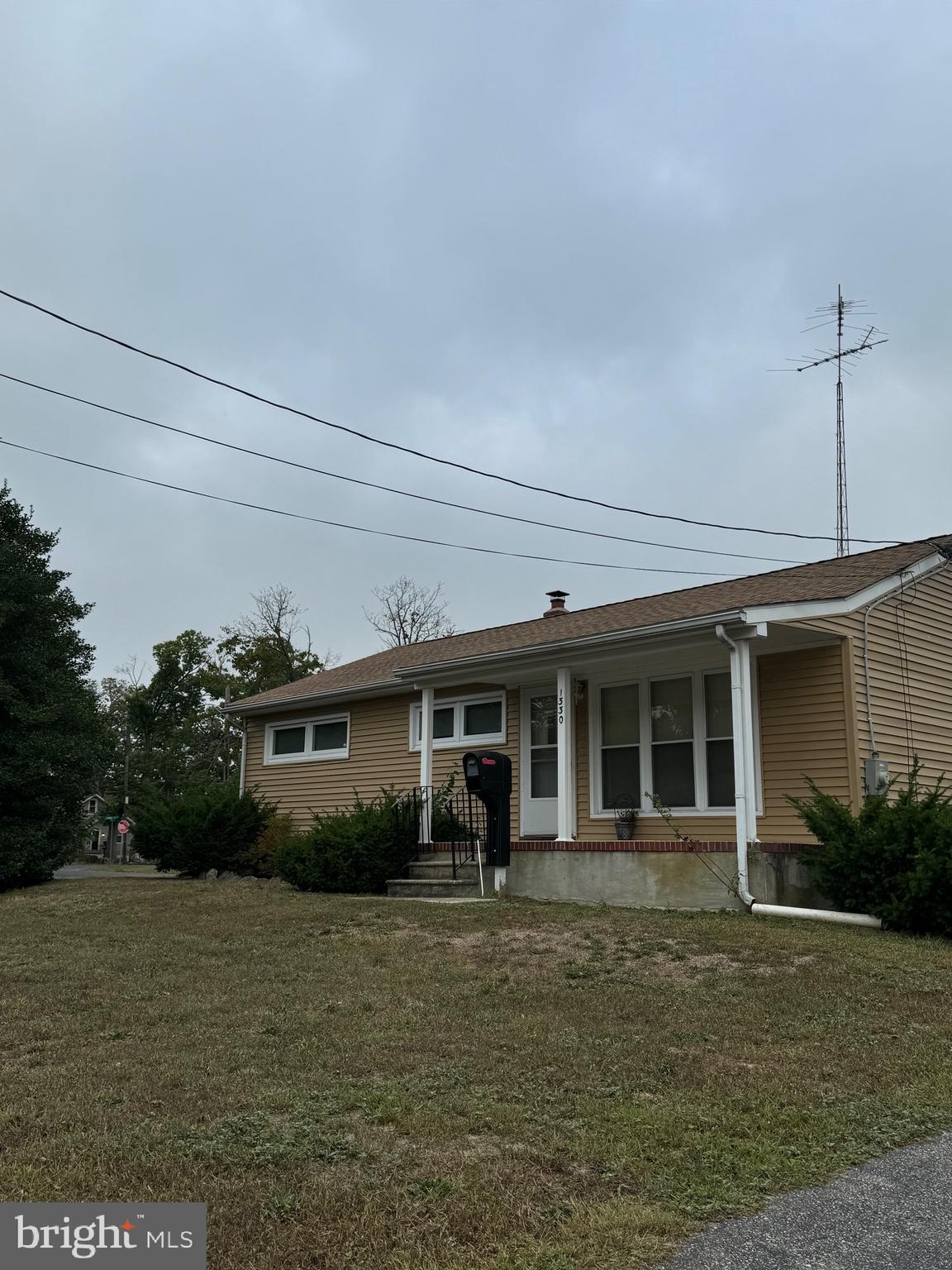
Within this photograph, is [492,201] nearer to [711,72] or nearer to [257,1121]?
[711,72]

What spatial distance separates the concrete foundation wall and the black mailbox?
0.34m

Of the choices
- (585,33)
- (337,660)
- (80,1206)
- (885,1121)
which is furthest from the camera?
(337,660)

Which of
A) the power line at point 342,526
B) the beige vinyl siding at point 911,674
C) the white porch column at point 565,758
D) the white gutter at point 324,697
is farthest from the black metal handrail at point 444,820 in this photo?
the beige vinyl siding at point 911,674

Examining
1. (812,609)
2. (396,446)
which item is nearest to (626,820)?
(812,609)

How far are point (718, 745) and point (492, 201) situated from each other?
23.3 feet

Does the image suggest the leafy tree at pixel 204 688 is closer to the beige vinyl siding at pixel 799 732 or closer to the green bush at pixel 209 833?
the green bush at pixel 209 833

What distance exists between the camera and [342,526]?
16.8m

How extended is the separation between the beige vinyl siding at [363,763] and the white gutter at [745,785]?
4.45m

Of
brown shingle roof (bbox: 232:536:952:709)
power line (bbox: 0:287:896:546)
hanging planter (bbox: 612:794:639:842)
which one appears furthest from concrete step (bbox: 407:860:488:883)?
power line (bbox: 0:287:896:546)

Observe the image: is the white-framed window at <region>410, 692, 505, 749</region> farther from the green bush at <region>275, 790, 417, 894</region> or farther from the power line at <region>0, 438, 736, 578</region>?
the power line at <region>0, 438, 736, 578</region>

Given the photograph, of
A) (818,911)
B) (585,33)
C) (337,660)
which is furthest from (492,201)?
(337,660)

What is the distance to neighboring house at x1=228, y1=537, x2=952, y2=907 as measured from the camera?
10.7m

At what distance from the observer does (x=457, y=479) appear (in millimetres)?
13961

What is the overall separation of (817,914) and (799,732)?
2.55m
